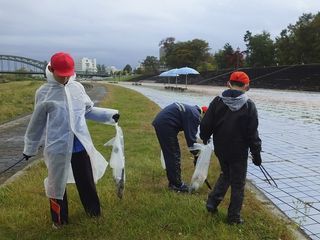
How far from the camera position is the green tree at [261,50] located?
2271 inches

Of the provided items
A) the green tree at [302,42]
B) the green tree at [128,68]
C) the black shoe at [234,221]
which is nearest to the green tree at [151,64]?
the green tree at [128,68]

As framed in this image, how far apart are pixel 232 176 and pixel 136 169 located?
267cm

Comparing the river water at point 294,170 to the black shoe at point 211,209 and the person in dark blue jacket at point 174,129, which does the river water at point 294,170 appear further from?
the person in dark blue jacket at point 174,129

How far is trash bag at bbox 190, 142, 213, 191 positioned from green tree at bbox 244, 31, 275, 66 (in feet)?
178

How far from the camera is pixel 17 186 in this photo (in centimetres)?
575

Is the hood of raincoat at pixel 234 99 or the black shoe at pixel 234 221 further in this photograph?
the black shoe at pixel 234 221

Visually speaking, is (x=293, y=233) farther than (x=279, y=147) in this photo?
No

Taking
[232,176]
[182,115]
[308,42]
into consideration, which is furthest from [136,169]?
[308,42]

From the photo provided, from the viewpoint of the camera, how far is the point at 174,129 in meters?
5.55

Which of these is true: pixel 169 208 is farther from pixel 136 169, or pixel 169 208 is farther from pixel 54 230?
pixel 136 169

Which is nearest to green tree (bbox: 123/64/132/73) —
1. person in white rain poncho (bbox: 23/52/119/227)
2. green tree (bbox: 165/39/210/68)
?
green tree (bbox: 165/39/210/68)

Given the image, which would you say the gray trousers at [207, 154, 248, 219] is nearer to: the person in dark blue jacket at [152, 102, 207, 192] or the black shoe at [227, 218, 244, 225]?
the black shoe at [227, 218, 244, 225]

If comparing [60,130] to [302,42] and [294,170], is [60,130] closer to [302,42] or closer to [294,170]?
[294,170]

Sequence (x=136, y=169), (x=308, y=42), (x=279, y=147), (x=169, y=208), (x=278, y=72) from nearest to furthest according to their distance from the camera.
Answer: (x=169, y=208)
(x=136, y=169)
(x=279, y=147)
(x=278, y=72)
(x=308, y=42)
